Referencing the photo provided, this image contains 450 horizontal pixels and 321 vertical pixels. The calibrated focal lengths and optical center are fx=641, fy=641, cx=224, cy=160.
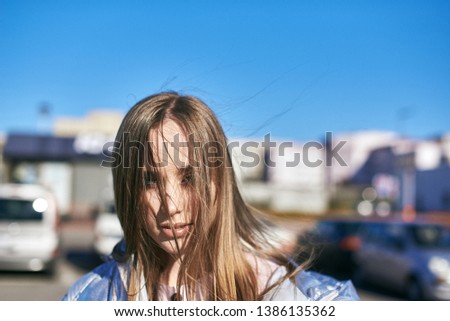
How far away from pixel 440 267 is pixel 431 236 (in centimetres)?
96

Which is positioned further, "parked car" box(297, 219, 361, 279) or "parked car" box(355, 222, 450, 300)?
"parked car" box(297, 219, 361, 279)

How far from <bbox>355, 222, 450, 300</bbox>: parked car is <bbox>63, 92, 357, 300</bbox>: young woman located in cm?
573

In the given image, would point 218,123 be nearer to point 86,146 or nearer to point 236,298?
point 236,298

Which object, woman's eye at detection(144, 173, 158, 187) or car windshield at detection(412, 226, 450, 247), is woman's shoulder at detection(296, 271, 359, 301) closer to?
woman's eye at detection(144, 173, 158, 187)

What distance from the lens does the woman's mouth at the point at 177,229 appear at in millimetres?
1233

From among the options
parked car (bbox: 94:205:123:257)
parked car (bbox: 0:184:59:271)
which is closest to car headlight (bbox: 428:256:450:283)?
parked car (bbox: 94:205:123:257)

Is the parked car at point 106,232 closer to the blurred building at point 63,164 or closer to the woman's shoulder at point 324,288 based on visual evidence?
the woman's shoulder at point 324,288

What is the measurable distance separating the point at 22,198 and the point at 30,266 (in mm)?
1072

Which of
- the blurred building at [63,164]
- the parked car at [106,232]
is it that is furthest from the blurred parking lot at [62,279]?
the blurred building at [63,164]

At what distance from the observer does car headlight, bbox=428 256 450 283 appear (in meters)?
7.13

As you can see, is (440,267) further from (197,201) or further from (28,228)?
(197,201)

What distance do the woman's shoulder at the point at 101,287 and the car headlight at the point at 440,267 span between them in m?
6.35

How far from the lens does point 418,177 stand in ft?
71.1
